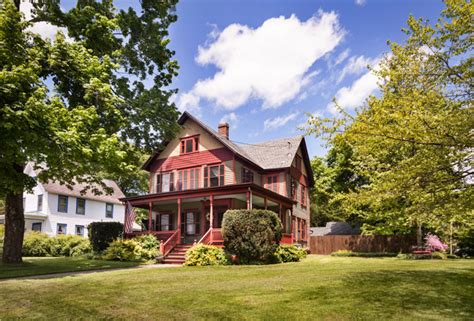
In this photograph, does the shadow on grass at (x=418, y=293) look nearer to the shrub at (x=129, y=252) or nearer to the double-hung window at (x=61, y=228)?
the shrub at (x=129, y=252)

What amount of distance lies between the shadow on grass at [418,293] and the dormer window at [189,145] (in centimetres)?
1698

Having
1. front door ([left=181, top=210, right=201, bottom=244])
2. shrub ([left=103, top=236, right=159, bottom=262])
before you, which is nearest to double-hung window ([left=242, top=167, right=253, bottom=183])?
front door ([left=181, top=210, right=201, bottom=244])

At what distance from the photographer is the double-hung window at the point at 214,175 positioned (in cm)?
2493

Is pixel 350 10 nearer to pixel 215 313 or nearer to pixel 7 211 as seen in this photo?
pixel 215 313

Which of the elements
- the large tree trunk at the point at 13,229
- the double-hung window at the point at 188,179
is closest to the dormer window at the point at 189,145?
the double-hung window at the point at 188,179

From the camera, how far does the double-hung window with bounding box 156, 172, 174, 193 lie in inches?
1074

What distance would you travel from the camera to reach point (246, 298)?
25.8 feet

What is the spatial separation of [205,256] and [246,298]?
33.0 feet

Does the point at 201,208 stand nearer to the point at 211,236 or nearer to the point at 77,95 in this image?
the point at 211,236

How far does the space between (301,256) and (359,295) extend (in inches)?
578

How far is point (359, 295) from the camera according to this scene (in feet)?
26.7

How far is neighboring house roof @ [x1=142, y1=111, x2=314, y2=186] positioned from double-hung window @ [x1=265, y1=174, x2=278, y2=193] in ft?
2.38

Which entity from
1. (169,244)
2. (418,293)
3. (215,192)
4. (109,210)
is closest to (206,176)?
(215,192)

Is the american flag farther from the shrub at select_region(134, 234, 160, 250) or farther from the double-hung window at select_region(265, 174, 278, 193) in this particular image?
the double-hung window at select_region(265, 174, 278, 193)
